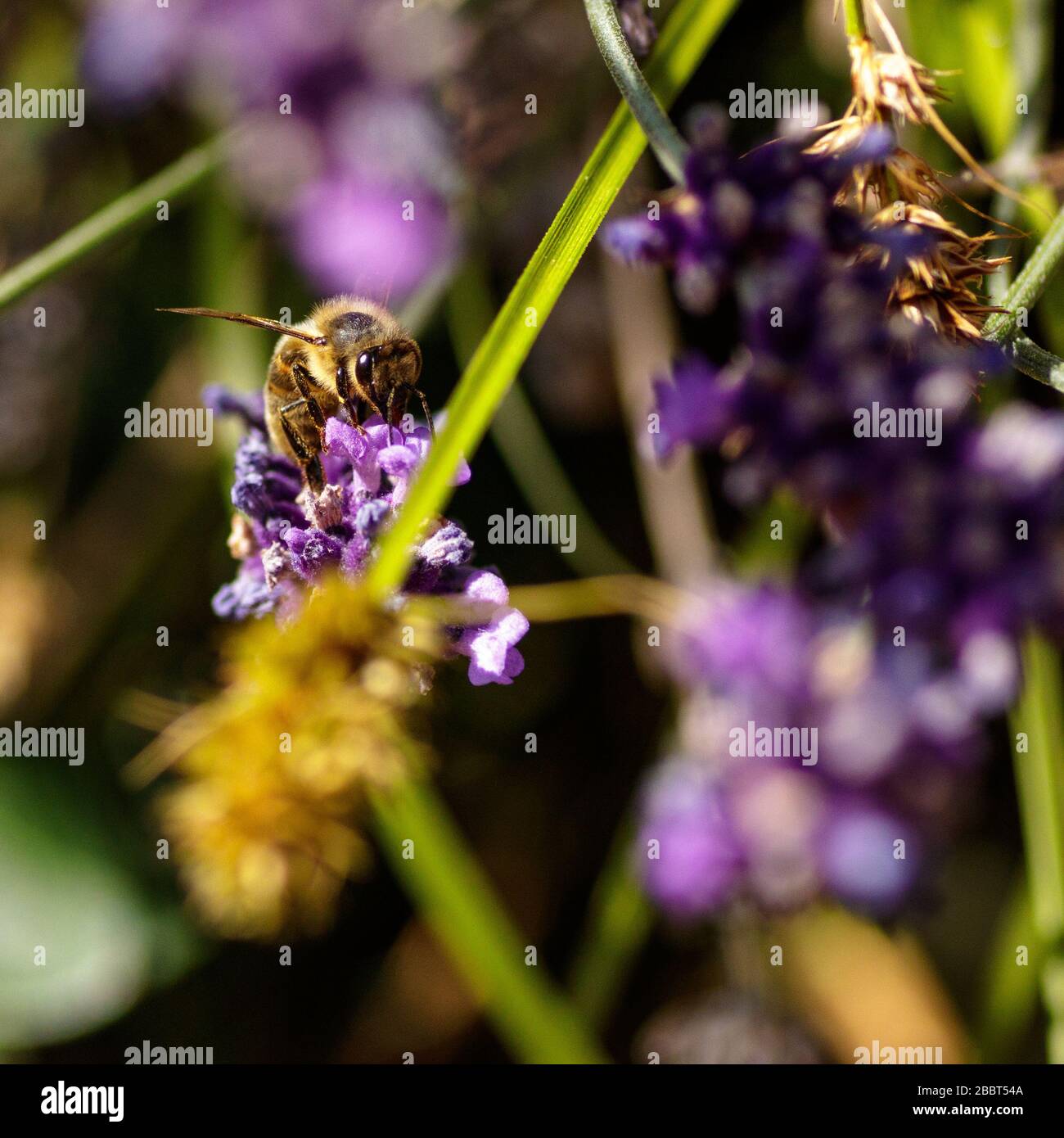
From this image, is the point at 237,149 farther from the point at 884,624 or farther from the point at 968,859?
the point at 968,859

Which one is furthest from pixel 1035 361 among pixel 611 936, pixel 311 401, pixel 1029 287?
pixel 611 936

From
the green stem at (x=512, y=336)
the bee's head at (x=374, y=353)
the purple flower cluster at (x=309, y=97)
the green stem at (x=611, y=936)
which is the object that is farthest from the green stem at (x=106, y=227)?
the green stem at (x=611, y=936)

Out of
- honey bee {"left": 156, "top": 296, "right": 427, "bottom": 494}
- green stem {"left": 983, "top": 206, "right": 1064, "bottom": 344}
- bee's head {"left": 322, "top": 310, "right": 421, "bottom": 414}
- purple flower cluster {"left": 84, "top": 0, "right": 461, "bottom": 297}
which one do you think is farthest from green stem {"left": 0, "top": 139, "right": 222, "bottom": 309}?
green stem {"left": 983, "top": 206, "right": 1064, "bottom": 344}

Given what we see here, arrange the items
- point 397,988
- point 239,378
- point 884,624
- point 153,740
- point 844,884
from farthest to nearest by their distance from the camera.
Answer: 1. point 397,988
2. point 153,740
3. point 239,378
4. point 844,884
5. point 884,624

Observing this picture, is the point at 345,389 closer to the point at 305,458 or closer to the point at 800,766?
the point at 305,458

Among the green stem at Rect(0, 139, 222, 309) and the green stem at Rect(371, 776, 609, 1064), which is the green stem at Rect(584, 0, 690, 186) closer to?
the green stem at Rect(0, 139, 222, 309)

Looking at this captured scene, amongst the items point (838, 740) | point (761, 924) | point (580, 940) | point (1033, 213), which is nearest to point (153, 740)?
point (580, 940)
